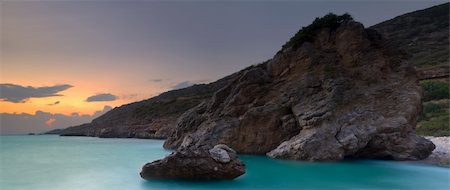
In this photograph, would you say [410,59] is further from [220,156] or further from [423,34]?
[423,34]

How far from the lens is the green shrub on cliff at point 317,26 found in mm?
32641

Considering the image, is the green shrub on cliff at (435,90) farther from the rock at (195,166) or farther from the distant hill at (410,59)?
the rock at (195,166)

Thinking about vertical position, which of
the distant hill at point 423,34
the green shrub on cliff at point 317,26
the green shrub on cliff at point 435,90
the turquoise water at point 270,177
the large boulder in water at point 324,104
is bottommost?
the turquoise water at point 270,177

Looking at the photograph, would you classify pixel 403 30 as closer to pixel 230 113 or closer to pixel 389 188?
pixel 230 113

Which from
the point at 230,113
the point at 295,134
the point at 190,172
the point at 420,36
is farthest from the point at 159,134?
the point at 420,36

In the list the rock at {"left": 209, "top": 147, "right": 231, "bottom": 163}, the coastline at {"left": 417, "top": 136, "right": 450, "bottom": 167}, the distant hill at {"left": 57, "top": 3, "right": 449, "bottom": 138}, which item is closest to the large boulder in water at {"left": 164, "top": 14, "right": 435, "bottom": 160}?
the coastline at {"left": 417, "top": 136, "right": 450, "bottom": 167}

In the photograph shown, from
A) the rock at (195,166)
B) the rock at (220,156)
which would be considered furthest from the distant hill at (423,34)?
the rock at (195,166)

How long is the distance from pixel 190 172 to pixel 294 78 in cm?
1719

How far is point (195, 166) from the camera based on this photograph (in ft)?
53.4

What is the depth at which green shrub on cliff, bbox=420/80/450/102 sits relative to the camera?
56312mm

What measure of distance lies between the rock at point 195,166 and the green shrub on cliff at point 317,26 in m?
18.7

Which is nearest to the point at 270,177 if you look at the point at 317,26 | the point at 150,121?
the point at 317,26

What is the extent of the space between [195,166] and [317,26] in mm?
21034

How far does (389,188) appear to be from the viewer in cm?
1606
